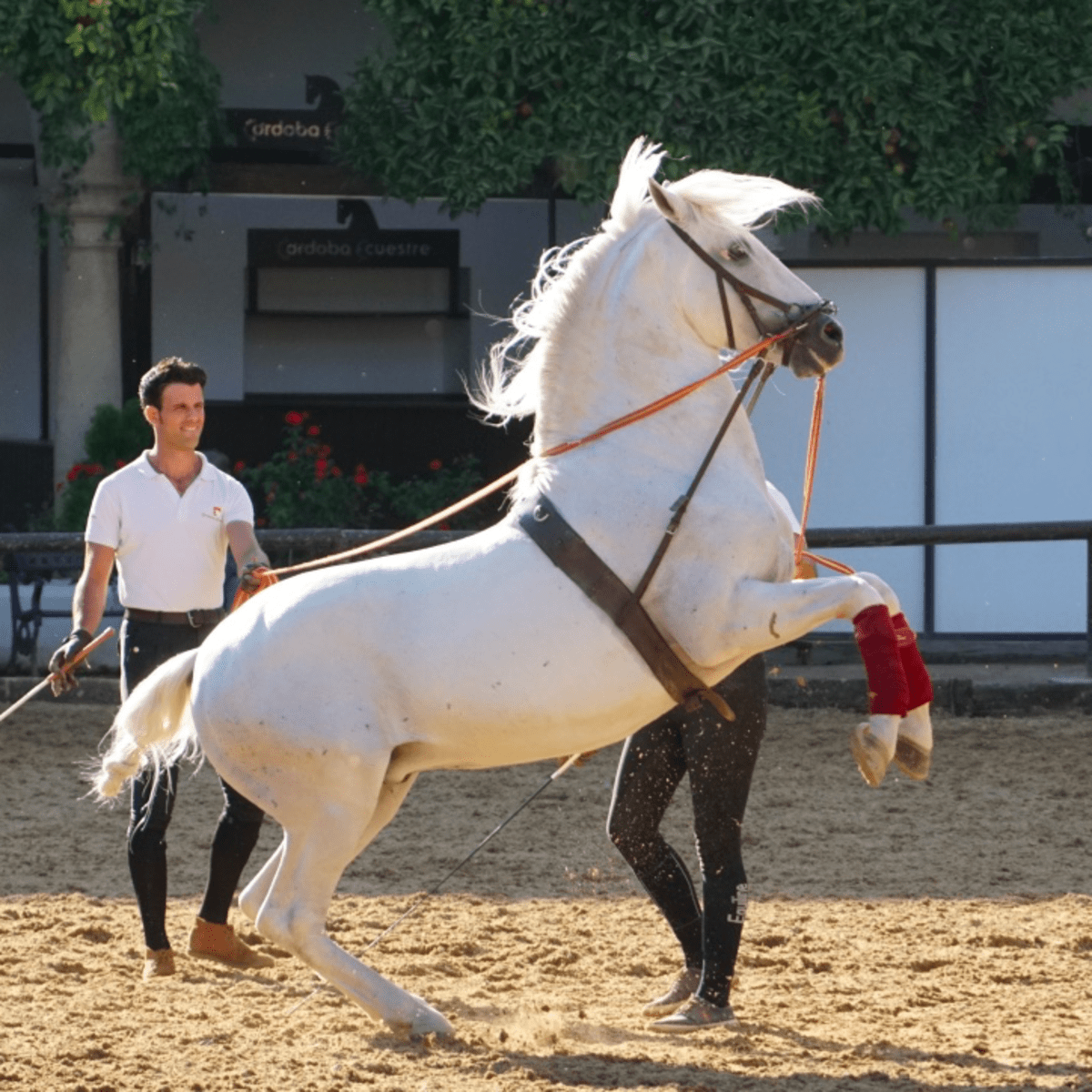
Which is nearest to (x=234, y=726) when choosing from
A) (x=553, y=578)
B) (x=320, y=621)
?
(x=320, y=621)

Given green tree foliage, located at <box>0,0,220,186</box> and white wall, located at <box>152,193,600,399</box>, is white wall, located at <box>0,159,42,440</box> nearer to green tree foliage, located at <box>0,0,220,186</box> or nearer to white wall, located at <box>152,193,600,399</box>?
white wall, located at <box>152,193,600,399</box>

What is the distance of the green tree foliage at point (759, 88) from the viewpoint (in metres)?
10.5

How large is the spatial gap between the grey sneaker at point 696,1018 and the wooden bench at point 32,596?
20.7ft

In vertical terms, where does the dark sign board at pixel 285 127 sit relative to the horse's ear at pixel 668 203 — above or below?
above

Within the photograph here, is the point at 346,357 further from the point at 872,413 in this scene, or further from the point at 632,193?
the point at 632,193

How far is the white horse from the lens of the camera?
175 inches

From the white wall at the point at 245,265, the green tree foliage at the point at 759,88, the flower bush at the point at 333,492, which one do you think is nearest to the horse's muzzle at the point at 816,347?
the green tree foliage at the point at 759,88

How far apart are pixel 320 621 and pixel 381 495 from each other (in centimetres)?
803

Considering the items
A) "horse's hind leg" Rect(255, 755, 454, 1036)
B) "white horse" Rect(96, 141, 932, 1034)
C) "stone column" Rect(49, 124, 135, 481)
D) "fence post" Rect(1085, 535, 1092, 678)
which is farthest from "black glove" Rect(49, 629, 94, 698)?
"stone column" Rect(49, 124, 135, 481)

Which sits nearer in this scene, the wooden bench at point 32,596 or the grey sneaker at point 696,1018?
the grey sneaker at point 696,1018

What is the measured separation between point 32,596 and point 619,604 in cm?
756

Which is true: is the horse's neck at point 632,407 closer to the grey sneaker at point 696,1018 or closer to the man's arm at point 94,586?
the grey sneaker at point 696,1018

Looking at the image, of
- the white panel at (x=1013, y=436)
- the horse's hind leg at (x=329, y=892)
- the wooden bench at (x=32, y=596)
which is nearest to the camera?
the horse's hind leg at (x=329, y=892)

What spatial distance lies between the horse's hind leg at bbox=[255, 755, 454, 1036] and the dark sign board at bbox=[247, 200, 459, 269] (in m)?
9.91
